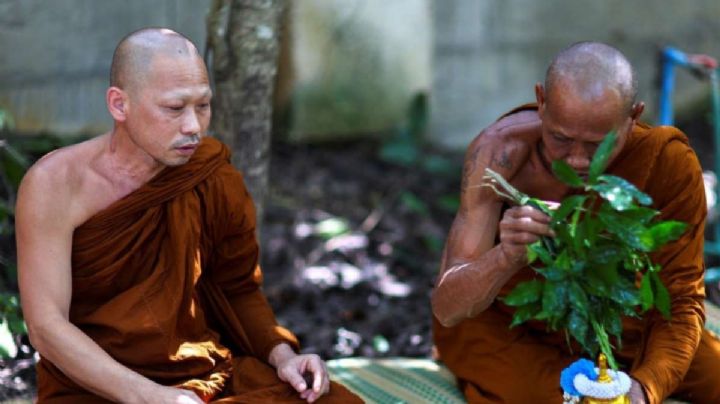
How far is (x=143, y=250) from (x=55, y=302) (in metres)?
0.35

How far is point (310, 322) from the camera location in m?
5.80

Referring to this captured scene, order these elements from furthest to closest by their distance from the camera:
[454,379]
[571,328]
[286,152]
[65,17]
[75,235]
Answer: [286,152]
[65,17]
[454,379]
[75,235]
[571,328]

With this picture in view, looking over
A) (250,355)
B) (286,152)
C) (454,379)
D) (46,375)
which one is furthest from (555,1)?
(46,375)

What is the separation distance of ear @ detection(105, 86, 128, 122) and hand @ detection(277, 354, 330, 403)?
0.97 m

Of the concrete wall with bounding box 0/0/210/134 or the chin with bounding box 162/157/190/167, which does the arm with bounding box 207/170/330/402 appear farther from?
the concrete wall with bounding box 0/0/210/134

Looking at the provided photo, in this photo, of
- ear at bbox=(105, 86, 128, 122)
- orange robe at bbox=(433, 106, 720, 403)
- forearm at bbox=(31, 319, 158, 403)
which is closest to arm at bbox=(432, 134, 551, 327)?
orange robe at bbox=(433, 106, 720, 403)

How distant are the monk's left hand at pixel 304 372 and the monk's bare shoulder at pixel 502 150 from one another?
31.2 inches

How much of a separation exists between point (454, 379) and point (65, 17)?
3.42m

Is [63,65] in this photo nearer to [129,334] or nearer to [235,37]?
[235,37]

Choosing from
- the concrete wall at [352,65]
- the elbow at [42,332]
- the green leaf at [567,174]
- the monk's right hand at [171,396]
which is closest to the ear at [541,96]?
the green leaf at [567,174]

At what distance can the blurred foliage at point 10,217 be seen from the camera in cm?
438

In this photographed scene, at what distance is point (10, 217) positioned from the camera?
561cm

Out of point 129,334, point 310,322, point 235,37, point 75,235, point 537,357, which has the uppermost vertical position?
point 235,37

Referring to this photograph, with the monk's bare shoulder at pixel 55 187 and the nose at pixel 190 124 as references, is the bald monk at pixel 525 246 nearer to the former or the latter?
the nose at pixel 190 124
